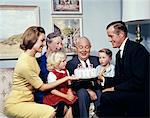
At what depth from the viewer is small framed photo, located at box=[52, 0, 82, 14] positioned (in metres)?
2.93

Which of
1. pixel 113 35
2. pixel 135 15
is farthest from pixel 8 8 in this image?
pixel 135 15

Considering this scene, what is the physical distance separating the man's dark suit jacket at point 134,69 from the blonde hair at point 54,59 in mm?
485

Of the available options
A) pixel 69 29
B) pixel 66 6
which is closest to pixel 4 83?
pixel 69 29

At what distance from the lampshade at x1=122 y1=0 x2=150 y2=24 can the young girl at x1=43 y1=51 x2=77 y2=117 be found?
924 mm

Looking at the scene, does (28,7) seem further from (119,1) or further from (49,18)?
(119,1)

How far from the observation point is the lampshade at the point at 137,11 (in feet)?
9.26

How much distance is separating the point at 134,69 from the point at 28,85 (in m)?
0.80

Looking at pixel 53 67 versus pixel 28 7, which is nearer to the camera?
pixel 53 67

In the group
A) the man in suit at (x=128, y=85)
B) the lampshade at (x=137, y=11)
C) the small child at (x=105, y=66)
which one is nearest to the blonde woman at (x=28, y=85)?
the man in suit at (x=128, y=85)

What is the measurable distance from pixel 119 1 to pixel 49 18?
2.71 feet

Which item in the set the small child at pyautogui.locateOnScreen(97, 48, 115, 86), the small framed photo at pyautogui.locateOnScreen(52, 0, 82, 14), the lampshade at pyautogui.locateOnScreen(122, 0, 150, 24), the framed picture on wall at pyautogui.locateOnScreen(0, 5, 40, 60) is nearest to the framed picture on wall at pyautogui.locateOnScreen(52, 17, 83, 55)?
the small framed photo at pyautogui.locateOnScreen(52, 0, 82, 14)

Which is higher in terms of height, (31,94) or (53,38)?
(53,38)

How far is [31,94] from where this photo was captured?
87.0 inches

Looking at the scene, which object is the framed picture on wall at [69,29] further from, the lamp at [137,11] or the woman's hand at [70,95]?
the woman's hand at [70,95]
